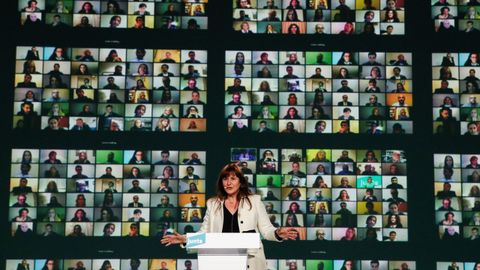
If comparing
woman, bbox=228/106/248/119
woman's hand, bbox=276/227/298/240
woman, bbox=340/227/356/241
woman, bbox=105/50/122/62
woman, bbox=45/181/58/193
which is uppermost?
woman, bbox=105/50/122/62

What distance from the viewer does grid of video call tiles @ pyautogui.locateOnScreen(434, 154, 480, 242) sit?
7059 mm

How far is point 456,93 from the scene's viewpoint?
723 cm

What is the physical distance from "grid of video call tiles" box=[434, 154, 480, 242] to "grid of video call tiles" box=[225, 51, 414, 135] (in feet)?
1.61

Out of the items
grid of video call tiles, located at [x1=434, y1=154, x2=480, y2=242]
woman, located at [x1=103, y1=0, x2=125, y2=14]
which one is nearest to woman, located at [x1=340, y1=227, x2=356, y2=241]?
grid of video call tiles, located at [x1=434, y1=154, x2=480, y2=242]

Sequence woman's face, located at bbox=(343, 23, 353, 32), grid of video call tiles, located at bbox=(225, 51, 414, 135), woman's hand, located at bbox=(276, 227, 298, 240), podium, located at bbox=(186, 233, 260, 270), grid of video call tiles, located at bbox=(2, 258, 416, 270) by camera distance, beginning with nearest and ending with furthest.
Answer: podium, located at bbox=(186, 233, 260, 270)
woman's hand, located at bbox=(276, 227, 298, 240)
grid of video call tiles, located at bbox=(2, 258, 416, 270)
grid of video call tiles, located at bbox=(225, 51, 414, 135)
woman's face, located at bbox=(343, 23, 353, 32)

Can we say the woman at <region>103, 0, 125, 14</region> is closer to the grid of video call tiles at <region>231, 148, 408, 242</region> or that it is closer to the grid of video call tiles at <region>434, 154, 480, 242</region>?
the grid of video call tiles at <region>231, 148, 408, 242</region>

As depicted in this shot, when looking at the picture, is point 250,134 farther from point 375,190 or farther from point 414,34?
point 414,34

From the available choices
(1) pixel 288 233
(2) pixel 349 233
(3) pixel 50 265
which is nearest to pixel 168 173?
(3) pixel 50 265

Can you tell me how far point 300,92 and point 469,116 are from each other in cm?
156

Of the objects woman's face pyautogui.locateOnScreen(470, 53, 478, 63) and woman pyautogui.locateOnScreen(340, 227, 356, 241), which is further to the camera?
woman's face pyautogui.locateOnScreen(470, 53, 478, 63)

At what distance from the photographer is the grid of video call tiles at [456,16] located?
23.9 feet

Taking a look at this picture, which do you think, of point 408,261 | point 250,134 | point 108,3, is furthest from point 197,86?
point 408,261

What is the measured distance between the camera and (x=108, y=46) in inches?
283

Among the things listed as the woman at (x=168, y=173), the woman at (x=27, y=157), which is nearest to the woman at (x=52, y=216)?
the woman at (x=27, y=157)
